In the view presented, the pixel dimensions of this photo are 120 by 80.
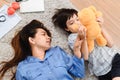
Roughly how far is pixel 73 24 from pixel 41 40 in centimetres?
20

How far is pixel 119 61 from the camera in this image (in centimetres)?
161

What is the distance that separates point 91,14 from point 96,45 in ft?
0.74

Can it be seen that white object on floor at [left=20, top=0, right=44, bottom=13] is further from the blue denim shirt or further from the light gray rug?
the blue denim shirt

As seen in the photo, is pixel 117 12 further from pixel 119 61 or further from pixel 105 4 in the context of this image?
pixel 119 61

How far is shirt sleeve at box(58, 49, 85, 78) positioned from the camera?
1593 mm

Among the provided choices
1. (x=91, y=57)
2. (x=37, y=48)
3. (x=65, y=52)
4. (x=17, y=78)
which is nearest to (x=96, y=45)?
(x=91, y=57)

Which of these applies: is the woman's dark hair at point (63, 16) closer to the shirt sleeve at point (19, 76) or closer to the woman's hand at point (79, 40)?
the woman's hand at point (79, 40)

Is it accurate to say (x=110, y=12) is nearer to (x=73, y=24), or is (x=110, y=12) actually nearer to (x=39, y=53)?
(x=73, y=24)

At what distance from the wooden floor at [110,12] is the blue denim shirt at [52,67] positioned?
→ 367 mm

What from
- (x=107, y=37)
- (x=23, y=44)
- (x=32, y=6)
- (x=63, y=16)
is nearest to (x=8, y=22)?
(x=32, y=6)

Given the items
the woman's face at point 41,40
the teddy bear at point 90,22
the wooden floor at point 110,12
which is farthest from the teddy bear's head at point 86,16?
the wooden floor at point 110,12

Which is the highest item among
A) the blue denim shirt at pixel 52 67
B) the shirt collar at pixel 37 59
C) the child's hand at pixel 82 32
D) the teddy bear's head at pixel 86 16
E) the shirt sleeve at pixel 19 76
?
the teddy bear's head at pixel 86 16

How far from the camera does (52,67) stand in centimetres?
154

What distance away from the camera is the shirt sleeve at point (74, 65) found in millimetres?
1593
